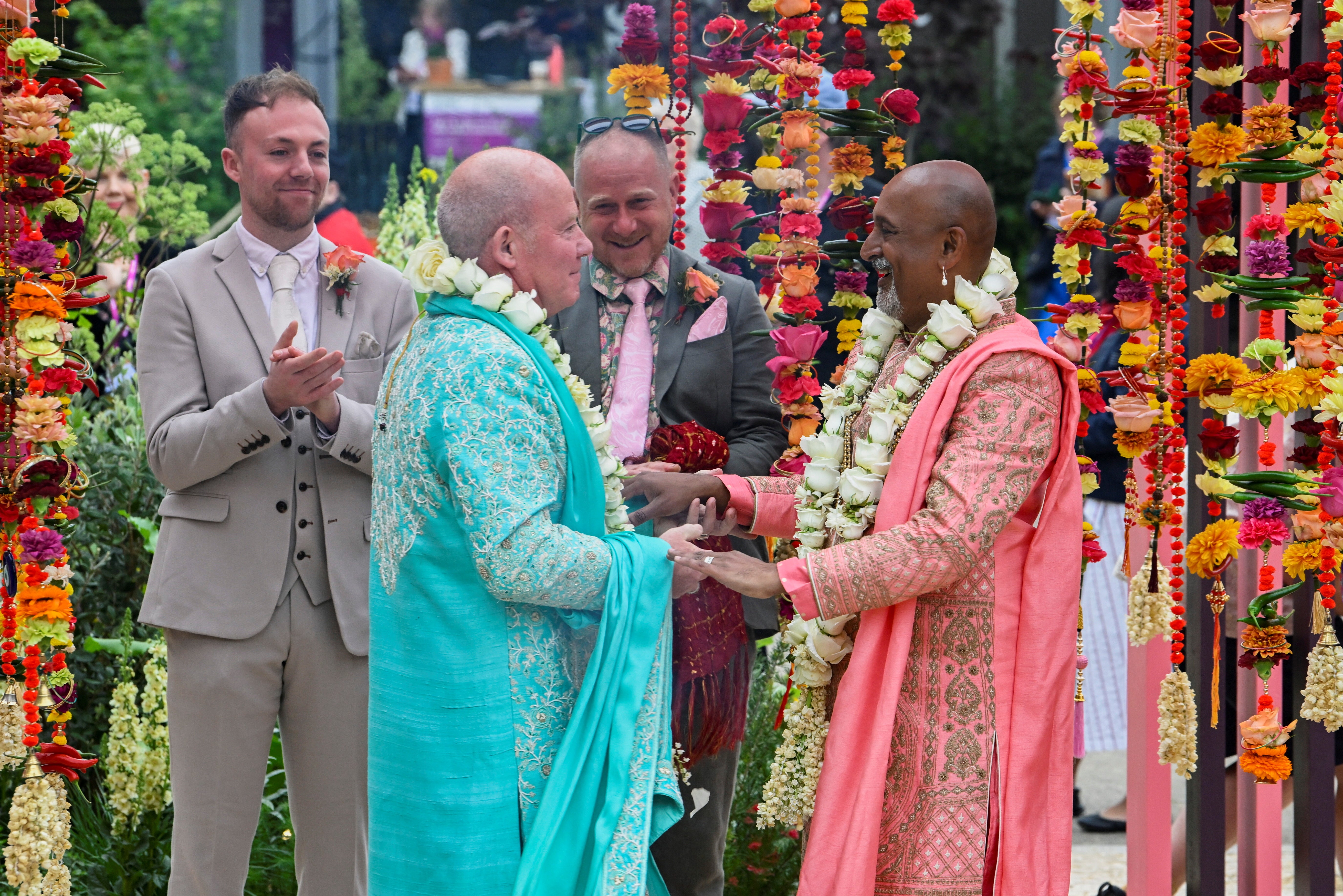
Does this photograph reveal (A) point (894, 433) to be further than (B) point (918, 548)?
Yes

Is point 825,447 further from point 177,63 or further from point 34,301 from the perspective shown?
point 177,63

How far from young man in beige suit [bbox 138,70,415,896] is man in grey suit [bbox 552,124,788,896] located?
1.79 ft

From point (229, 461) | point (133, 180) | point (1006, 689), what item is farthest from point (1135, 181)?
point (133, 180)

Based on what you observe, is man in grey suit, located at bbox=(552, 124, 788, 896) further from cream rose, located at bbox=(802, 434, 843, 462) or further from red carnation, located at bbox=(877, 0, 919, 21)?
red carnation, located at bbox=(877, 0, 919, 21)

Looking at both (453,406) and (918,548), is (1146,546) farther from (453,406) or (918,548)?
(453,406)

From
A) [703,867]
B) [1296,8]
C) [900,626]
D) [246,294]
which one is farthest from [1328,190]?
[246,294]

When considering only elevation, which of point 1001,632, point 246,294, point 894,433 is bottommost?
point 1001,632

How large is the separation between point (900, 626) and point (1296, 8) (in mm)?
2014

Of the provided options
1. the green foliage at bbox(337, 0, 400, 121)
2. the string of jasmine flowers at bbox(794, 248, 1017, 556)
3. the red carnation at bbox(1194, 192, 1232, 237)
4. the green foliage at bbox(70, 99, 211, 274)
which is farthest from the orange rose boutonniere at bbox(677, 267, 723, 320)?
the green foliage at bbox(337, 0, 400, 121)

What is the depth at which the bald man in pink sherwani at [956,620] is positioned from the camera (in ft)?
7.86

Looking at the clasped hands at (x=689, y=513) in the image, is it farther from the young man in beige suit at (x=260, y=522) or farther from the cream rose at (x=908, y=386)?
the young man in beige suit at (x=260, y=522)

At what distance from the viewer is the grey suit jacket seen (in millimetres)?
3094

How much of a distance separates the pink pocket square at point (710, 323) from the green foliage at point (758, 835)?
101 centimetres

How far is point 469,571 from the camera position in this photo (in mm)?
2369
